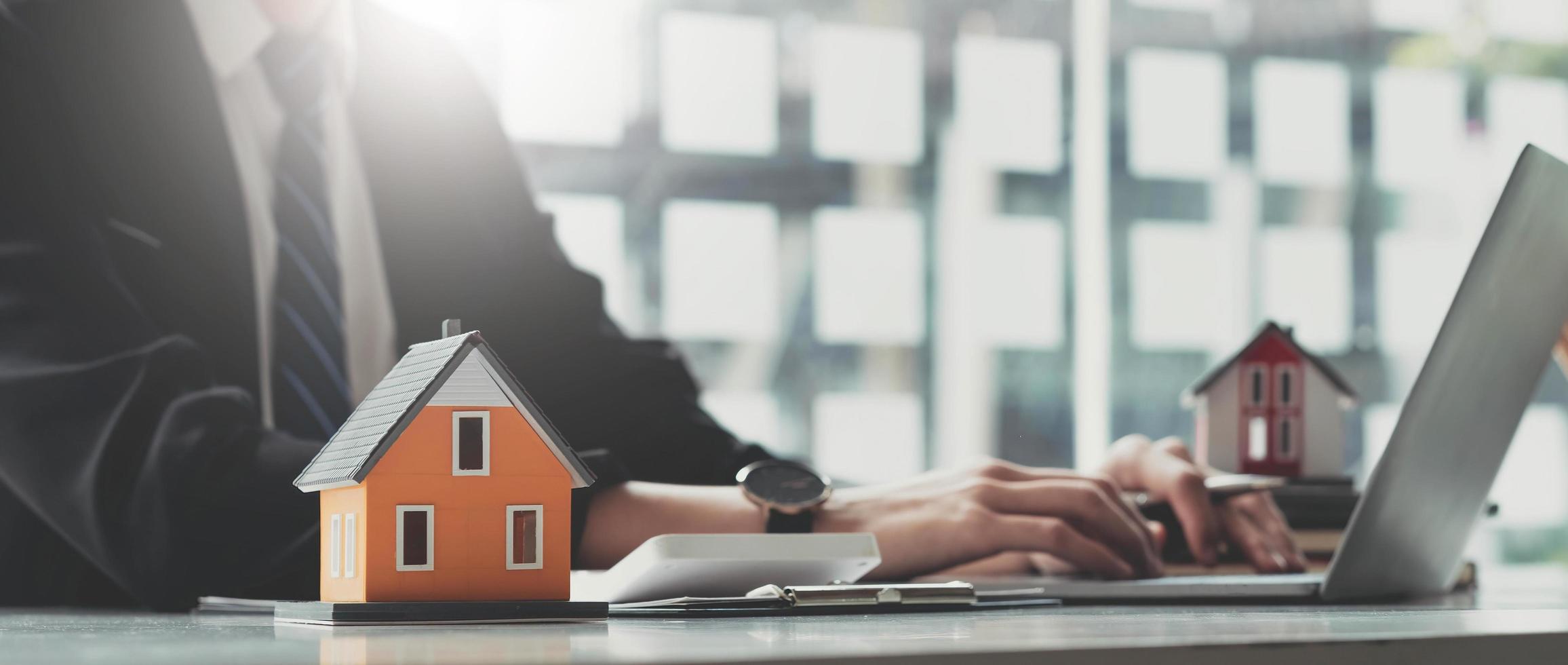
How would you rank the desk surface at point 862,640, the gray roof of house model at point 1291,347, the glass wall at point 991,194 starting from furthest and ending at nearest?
the glass wall at point 991,194, the gray roof of house model at point 1291,347, the desk surface at point 862,640

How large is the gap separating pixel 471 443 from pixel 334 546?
7cm

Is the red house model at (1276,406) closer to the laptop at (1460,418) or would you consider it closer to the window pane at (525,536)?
the laptop at (1460,418)

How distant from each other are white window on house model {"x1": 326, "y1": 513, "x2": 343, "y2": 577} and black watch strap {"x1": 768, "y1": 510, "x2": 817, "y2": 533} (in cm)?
45

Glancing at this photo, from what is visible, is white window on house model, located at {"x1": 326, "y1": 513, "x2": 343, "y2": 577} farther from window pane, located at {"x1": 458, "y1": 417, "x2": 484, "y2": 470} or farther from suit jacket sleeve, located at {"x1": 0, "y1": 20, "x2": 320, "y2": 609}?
suit jacket sleeve, located at {"x1": 0, "y1": 20, "x2": 320, "y2": 609}

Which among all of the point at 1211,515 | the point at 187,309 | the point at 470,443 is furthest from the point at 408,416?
the point at 187,309

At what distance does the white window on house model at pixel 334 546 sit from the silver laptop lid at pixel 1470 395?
42cm

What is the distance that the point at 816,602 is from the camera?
51 centimetres

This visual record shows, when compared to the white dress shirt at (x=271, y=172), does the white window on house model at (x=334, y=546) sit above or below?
below

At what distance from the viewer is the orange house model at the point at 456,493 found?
1.46 ft

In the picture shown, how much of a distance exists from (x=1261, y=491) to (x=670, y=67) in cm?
123

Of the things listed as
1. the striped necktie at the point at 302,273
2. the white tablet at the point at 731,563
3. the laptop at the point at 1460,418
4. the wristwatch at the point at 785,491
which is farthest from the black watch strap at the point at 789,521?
the striped necktie at the point at 302,273

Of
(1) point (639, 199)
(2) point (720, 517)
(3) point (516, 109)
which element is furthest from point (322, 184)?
(2) point (720, 517)

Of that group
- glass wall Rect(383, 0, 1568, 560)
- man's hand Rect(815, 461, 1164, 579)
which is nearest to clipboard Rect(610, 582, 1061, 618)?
man's hand Rect(815, 461, 1164, 579)

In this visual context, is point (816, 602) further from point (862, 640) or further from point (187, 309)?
point (187, 309)
